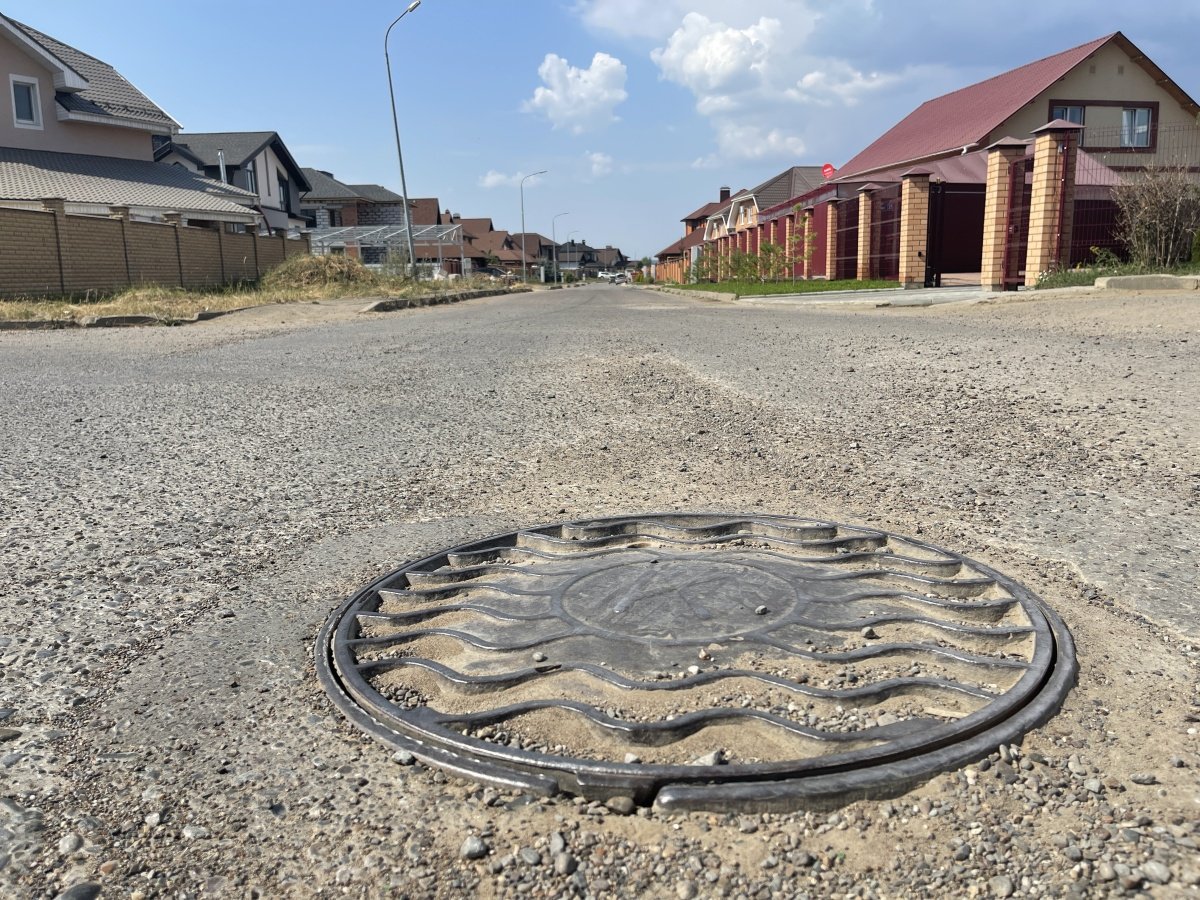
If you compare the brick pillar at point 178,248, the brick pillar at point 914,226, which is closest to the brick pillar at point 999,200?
the brick pillar at point 914,226

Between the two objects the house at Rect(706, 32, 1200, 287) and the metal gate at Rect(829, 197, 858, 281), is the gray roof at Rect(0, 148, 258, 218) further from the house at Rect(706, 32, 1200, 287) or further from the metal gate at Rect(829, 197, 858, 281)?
the metal gate at Rect(829, 197, 858, 281)

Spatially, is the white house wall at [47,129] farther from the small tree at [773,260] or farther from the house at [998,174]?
the house at [998,174]

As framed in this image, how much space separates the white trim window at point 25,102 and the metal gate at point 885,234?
26.0m

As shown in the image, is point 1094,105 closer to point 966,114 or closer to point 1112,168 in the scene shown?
point 966,114

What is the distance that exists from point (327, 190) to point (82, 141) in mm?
32605

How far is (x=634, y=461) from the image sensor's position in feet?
14.9

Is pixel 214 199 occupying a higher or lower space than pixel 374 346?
higher

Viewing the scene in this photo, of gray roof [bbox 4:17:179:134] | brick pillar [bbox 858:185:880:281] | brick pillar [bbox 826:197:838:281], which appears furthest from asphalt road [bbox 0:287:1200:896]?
gray roof [bbox 4:17:179:134]

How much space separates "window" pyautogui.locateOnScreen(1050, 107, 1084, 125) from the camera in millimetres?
29109

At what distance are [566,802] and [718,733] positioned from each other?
1.23 ft

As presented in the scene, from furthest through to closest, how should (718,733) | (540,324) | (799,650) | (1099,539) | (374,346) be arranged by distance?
(540,324) → (374,346) → (1099,539) → (799,650) → (718,733)

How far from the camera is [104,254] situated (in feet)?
68.3

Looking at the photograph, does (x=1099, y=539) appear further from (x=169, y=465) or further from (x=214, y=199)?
(x=214, y=199)

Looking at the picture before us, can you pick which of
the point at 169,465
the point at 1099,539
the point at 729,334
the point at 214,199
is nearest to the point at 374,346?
the point at 729,334
